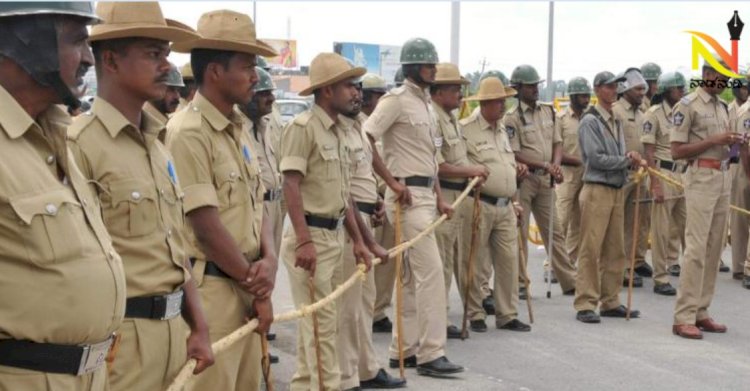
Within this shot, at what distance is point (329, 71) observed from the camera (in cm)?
608

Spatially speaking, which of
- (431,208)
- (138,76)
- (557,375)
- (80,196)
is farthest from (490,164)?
(80,196)

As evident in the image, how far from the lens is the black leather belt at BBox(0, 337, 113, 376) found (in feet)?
8.51

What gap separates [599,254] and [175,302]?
639 cm

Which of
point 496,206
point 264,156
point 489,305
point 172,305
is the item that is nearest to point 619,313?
point 489,305

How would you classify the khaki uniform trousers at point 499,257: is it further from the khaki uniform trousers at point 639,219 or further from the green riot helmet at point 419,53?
the khaki uniform trousers at point 639,219

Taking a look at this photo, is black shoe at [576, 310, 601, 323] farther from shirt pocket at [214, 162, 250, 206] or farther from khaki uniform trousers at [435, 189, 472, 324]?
shirt pocket at [214, 162, 250, 206]

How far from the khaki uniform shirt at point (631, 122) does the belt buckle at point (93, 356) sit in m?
8.16

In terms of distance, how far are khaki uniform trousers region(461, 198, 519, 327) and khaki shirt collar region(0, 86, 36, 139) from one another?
6314mm

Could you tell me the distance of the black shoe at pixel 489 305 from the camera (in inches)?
372

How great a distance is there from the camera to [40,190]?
2.60 meters

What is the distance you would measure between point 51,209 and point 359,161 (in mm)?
4217

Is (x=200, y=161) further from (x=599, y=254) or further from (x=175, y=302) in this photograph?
(x=599, y=254)

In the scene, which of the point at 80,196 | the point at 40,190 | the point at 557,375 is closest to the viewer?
the point at 40,190

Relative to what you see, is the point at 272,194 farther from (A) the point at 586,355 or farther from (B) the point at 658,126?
(B) the point at 658,126
